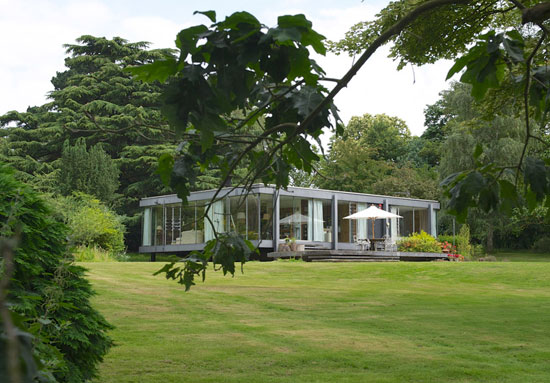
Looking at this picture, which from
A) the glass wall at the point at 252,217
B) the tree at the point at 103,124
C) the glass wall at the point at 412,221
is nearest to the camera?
the glass wall at the point at 252,217

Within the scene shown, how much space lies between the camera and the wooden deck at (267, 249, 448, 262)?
2017 cm

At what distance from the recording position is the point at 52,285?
11.1 feet

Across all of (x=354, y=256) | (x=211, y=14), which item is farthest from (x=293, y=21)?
(x=354, y=256)

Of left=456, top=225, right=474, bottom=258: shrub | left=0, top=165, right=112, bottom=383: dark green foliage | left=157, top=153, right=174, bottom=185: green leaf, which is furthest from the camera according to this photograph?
left=456, top=225, right=474, bottom=258: shrub

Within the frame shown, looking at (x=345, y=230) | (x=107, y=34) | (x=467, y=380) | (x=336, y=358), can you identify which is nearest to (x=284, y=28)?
(x=467, y=380)

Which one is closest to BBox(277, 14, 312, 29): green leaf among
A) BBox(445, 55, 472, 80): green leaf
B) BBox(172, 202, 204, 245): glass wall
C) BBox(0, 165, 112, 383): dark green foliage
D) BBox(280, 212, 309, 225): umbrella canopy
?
BBox(445, 55, 472, 80): green leaf

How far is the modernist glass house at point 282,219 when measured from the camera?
24625 mm

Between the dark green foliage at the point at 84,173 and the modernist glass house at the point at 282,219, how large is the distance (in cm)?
206

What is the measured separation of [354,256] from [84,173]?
45.1ft

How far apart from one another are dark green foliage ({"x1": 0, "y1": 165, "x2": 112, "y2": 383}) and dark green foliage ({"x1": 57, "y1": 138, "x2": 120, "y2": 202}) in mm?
24336

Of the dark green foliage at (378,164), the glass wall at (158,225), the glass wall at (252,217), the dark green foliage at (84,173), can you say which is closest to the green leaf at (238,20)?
the glass wall at (252,217)

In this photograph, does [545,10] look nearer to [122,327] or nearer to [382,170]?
[122,327]

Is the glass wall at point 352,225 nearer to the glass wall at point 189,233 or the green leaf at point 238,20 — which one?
the glass wall at point 189,233

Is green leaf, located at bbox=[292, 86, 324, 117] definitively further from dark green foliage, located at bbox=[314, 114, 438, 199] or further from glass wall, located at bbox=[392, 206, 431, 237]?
glass wall, located at bbox=[392, 206, 431, 237]
